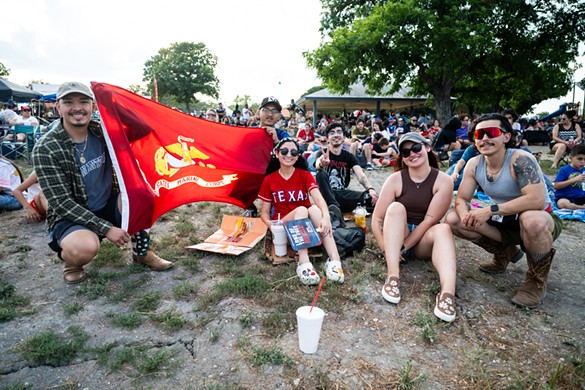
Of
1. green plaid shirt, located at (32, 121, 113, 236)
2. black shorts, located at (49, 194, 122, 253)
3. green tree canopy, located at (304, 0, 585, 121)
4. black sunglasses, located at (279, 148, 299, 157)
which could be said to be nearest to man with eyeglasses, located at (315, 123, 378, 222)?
black sunglasses, located at (279, 148, 299, 157)

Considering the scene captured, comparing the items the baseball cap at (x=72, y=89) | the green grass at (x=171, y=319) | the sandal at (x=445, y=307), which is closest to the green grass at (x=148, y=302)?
the green grass at (x=171, y=319)

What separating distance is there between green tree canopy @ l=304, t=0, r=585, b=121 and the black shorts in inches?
656

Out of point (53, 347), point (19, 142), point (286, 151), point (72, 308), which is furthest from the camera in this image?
point (19, 142)

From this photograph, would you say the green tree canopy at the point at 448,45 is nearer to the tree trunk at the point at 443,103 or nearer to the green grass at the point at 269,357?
the tree trunk at the point at 443,103

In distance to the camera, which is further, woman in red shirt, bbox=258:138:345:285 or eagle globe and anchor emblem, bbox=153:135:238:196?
eagle globe and anchor emblem, bbox=153:135:238:196

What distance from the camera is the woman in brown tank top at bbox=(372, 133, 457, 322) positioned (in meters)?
2.98

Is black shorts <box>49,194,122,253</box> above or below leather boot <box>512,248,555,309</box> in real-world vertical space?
above

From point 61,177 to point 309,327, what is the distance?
2.69 metres

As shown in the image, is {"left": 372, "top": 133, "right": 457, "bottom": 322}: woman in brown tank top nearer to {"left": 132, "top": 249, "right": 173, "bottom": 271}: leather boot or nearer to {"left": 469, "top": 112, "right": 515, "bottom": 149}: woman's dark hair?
{"left": 469, "top": 112, "right": 515, "bottom": 149}: woman's dark hair

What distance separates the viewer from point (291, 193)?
147 inches

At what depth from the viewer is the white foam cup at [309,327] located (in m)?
2.14

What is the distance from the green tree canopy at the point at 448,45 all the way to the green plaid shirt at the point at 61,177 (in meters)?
16.7

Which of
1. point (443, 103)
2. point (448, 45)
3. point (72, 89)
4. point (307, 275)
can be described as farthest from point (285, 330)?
point (443, 103)

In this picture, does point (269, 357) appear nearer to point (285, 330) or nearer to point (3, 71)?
point (285, 330)
